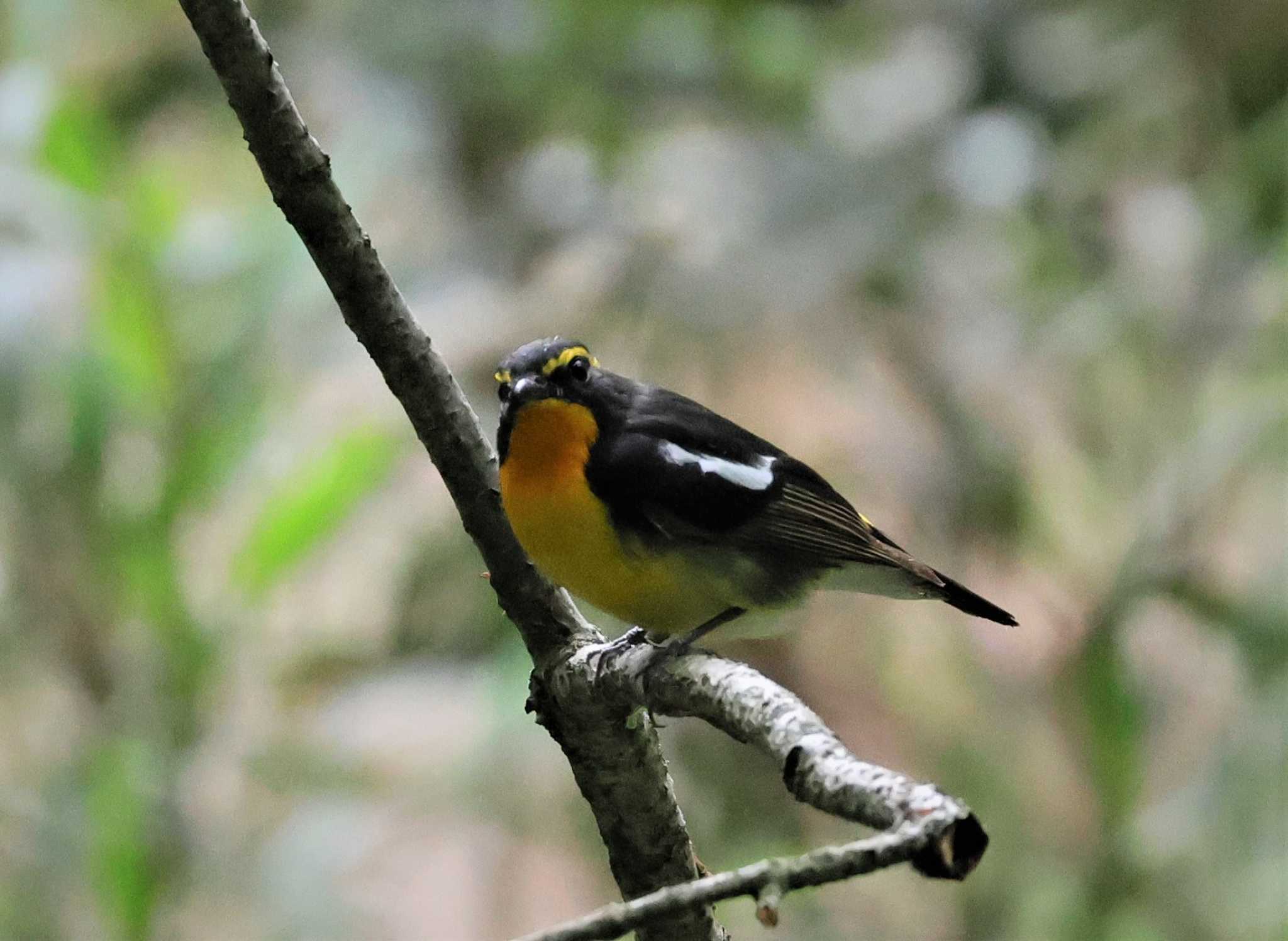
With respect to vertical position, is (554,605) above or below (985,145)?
below

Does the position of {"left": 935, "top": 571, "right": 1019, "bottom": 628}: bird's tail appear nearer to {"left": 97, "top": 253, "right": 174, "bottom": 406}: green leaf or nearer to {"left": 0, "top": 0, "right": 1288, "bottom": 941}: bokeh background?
{"left": 0, "top": 0, "right": 1288, "bottom": 941}: bokeh background

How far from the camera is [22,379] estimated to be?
10.2 ft

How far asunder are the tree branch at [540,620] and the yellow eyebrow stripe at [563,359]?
35 cm

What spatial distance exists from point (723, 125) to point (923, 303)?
77cm

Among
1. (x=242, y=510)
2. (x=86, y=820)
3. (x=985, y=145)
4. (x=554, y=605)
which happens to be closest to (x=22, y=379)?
(x=242, y=510)

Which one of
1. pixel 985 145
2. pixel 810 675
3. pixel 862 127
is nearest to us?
pixel 985 145

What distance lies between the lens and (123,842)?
2795mm

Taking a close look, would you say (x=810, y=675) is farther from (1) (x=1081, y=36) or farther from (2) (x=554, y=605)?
(2) (x=554, y=605)

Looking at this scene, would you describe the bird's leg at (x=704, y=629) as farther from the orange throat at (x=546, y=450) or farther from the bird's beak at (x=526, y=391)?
the bird's beak at (x=526, y=391)

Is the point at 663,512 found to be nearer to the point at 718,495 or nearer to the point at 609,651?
the point at 718,495

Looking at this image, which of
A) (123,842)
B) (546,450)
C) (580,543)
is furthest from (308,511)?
(580,543)

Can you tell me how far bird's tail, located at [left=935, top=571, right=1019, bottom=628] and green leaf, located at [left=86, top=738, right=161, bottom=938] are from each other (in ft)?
5.63

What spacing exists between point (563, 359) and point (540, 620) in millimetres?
495

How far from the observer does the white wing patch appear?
212cm
